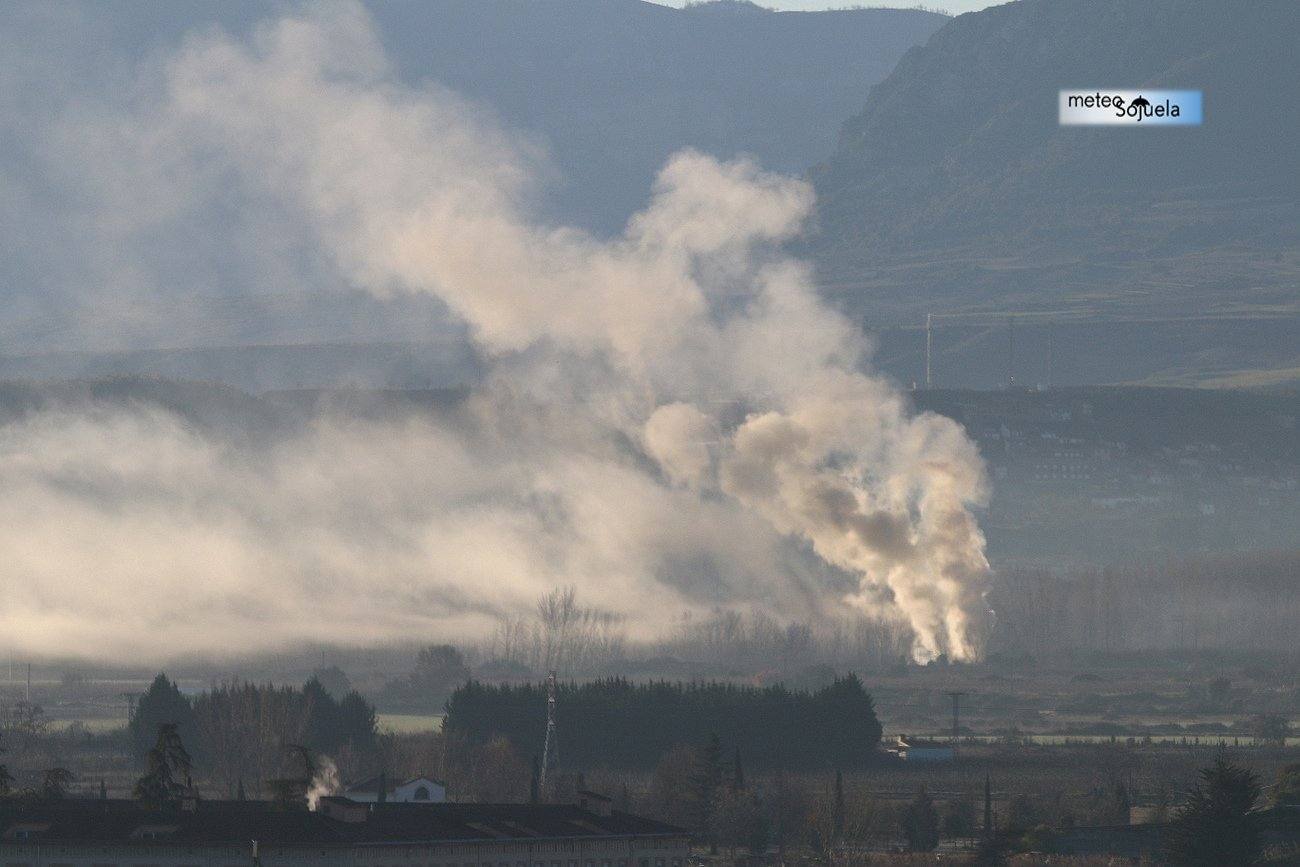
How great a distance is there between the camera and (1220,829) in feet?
569

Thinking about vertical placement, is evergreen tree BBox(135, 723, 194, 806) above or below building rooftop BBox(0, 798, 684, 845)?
above

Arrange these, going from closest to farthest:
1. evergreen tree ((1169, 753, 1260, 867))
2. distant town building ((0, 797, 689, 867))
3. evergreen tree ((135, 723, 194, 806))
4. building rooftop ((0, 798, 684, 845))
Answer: distant town building ((0, 797, 689, 867)) < building rooftop ((0, 798, 684, 845)) < evergreen tree ((135, 723, 194, 806)) < evergreen tree ((1169, 753, 1260, 867))

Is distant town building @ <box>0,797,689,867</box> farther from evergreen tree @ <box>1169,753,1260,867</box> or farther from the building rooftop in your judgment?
evergreen tree @ <box>1169,753,1260,867</box>

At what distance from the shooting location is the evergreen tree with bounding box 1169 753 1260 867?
173 meters

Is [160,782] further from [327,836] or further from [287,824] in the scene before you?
[327,836]

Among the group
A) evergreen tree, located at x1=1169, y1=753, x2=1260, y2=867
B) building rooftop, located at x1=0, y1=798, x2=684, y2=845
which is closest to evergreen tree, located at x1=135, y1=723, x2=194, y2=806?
building rooftop, located at x1=0, y1=798, x2=684, y2=845

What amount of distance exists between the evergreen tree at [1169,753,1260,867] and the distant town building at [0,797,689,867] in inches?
1216

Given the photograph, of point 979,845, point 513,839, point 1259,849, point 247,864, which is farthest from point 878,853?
point 247,864

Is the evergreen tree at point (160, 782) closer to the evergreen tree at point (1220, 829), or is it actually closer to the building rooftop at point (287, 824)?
the building rooftop at point (287, 824)

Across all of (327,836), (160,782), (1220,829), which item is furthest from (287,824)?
(1220,829)

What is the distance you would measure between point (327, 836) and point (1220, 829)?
185 feet

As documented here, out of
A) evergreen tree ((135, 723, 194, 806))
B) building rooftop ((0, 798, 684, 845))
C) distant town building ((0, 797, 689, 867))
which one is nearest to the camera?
distant town building ((0, 797, 689, 867))

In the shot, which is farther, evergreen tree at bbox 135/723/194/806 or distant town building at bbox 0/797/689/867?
evergreen tree at bbox 135/723/194/806

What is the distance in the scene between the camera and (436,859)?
154 m
